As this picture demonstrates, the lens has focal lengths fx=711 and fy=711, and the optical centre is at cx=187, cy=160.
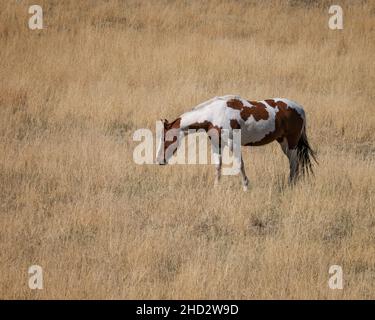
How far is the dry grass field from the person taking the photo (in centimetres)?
670

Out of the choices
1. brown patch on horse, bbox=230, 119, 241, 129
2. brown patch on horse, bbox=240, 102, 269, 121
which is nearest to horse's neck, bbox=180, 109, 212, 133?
brown patch on horse, bbox=230, 119, 241, 129

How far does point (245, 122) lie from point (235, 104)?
0.25m

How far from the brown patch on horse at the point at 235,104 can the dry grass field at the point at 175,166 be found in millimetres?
1002

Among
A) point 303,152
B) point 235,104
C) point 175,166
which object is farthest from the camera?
point 175,166

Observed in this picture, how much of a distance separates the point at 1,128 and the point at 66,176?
2377 millimetres

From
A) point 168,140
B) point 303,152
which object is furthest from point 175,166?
point 303,152

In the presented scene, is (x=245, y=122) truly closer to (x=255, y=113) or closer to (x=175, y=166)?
(x=255, y=113)

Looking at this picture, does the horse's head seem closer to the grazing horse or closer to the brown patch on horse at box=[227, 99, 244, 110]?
the grazing horse

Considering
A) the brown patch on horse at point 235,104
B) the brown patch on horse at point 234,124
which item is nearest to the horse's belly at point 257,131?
the brown patch on horse at point 234,124

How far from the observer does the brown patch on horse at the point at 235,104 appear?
8500 mm

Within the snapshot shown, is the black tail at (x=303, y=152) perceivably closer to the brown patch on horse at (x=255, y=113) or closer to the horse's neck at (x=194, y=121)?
the brown patch on horse at (x=255, y=113)

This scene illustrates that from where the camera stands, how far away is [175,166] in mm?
9398

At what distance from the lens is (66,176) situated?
902 centimetres

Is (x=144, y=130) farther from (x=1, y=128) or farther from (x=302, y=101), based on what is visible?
(x=302, y=101)
